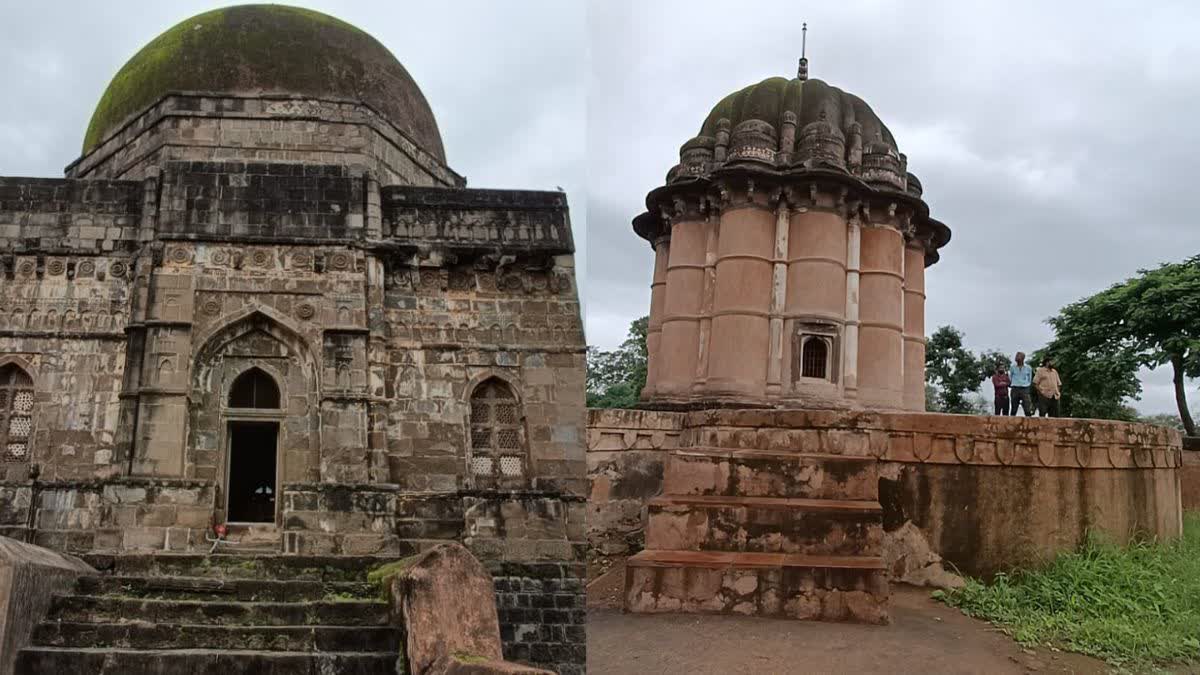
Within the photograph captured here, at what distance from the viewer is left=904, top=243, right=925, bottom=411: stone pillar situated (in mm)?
14656

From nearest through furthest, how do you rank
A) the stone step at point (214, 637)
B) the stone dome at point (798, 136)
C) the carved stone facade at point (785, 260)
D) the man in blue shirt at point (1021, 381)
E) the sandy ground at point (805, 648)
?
the sandy ground at point (805, 648)
the stone step at point (214, 637)
the man in blue shirt at point (1021, 381)
the carved stone facade at point (785, 260)
the stone dome at point (798, 136)

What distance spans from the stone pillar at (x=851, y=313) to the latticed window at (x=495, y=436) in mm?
4856

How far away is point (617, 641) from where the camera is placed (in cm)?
586

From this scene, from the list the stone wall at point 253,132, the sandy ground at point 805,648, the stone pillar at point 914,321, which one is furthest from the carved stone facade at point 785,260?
the sandy ground at point 805,648

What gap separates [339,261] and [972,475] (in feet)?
21.0

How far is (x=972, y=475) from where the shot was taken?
753 cm

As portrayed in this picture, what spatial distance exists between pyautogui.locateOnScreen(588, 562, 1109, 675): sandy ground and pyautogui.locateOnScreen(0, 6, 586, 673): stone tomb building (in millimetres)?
3190

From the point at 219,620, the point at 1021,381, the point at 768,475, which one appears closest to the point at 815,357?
the point at 1021,381

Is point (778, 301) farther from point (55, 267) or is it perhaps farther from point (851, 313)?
point (55, 267)

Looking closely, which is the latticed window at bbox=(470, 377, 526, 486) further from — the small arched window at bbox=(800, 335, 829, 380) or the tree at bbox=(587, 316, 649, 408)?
the tree at bbox=(587, 316, 649, 408)

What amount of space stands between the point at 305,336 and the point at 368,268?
964mm

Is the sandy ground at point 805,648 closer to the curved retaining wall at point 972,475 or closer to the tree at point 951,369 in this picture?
the curved retaining wall at point 972,475

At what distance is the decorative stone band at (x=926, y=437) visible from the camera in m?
7.48

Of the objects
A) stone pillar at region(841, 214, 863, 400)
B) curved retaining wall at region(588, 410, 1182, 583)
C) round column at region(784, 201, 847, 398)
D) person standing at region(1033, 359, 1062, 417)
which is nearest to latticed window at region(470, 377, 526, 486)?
curved retaining wall at region(588, 410, 1182, 583)
